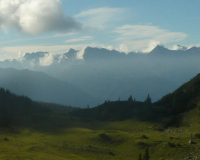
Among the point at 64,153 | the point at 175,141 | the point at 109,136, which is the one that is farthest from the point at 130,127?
the point at 64,153

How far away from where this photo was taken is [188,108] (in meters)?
193

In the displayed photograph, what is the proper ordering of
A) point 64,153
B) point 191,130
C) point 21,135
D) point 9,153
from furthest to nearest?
point 21,135, point 191,130, point 64,153, point 9,153

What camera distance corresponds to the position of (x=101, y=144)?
13938cm

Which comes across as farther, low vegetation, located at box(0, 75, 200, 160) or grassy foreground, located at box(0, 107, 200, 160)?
low vegetation, located at box(0, 75, 200, 160)

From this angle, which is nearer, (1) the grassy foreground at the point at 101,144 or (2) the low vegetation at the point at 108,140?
(1) the grassy foreground at the point at 101,144

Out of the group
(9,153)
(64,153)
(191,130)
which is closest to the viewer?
(9,153)

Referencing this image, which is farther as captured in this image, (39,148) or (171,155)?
(39,148)

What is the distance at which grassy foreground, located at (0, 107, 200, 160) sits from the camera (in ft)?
353

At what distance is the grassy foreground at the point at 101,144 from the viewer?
107556mm

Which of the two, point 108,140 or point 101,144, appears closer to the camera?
point 101,144

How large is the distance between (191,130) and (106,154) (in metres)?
56.3

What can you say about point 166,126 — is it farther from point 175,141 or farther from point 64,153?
point 64,153

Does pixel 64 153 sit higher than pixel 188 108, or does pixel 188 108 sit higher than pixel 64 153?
pixel 188 108

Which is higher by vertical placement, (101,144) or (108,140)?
(108,140)
